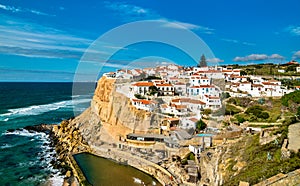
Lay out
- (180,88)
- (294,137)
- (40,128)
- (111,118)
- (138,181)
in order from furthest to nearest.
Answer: (40,128) → (180,88) → (111,118) → (138,181) → (294,137)

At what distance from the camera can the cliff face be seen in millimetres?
22000

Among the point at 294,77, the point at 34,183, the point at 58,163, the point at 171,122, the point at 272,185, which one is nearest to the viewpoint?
the point at 272,185

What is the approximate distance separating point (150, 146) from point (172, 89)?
A: 10627 millimetres

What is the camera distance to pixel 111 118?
2483 centimetres

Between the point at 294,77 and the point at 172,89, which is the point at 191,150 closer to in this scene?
the point at 172,89

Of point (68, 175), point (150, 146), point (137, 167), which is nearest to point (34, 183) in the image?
point (68, 175)

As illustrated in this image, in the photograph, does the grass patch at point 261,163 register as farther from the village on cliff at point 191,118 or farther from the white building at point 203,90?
the white building at point 203,90

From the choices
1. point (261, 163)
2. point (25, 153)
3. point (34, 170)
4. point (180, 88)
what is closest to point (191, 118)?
point (180, 88)

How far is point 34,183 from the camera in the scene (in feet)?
51.4

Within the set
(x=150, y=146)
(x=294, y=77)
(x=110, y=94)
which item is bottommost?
(x=150, y=146)

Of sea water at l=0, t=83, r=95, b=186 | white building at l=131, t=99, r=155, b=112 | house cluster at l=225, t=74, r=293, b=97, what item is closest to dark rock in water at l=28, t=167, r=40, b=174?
sea water at l=0, t=83, r=95, b=186

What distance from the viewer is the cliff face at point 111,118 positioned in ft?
72.2

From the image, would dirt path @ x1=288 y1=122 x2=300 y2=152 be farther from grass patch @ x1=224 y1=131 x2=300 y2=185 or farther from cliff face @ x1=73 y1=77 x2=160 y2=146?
cliff face @ x1=73 y1=77 x2=160 y2=146

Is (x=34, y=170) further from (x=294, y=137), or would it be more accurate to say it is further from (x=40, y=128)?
(x=294, y=137)
